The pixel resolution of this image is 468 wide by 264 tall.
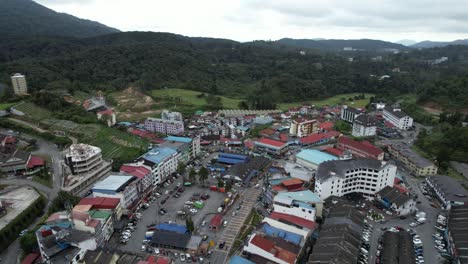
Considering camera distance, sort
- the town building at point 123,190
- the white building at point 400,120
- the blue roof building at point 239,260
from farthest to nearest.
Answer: the white building at point 400,120
the town building at point 123,190
the blue roof building at point 239,260

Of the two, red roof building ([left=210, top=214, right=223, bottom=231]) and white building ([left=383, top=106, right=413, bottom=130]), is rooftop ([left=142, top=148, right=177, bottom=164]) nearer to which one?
red roof building ([left=210, top=214, right=223, bottom=231])

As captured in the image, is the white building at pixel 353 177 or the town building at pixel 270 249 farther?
the white building at pixel 353 177

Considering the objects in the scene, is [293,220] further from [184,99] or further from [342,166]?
[184,99]

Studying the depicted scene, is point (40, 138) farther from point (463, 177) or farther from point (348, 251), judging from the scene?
point (463, 177)

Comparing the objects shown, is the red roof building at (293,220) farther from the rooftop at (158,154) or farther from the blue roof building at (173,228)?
the rooftop at (158,154)

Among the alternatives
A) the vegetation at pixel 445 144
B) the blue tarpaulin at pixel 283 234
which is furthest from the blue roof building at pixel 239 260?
the vegetation at pixel 445 144

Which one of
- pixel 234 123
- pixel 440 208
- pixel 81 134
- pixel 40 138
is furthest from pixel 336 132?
pixel 40 138
